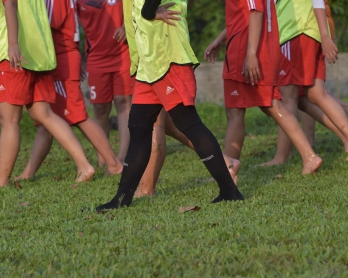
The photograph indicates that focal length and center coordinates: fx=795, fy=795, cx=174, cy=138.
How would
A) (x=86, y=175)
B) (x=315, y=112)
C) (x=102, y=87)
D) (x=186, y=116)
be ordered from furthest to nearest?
(x=102, y=87) < (x=315, y=112) < (x=86, y=175) < (x=186, y=116)

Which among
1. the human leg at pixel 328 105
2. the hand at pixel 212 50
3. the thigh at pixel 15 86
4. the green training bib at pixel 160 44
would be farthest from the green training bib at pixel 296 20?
the thigh at pixel 15 86

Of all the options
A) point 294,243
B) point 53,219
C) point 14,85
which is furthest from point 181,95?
point 14,85

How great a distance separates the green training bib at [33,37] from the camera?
6.82 metres

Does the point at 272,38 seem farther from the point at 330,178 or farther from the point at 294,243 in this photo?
the point at 294,243

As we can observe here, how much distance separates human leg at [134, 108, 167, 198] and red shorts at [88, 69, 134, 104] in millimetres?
2374

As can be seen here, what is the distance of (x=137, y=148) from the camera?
5.31 meters

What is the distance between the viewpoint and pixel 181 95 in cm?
507

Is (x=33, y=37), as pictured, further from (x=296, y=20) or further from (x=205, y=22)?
(x=205, y=22)

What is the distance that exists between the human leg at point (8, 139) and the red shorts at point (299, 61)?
7.88ft

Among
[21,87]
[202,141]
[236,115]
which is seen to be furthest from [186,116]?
[21,87]

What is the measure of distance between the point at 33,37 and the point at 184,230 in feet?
10.00

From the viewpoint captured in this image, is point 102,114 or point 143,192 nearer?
point 143,192

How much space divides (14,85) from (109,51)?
1546 mm

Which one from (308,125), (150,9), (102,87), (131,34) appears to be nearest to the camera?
(150,9)
